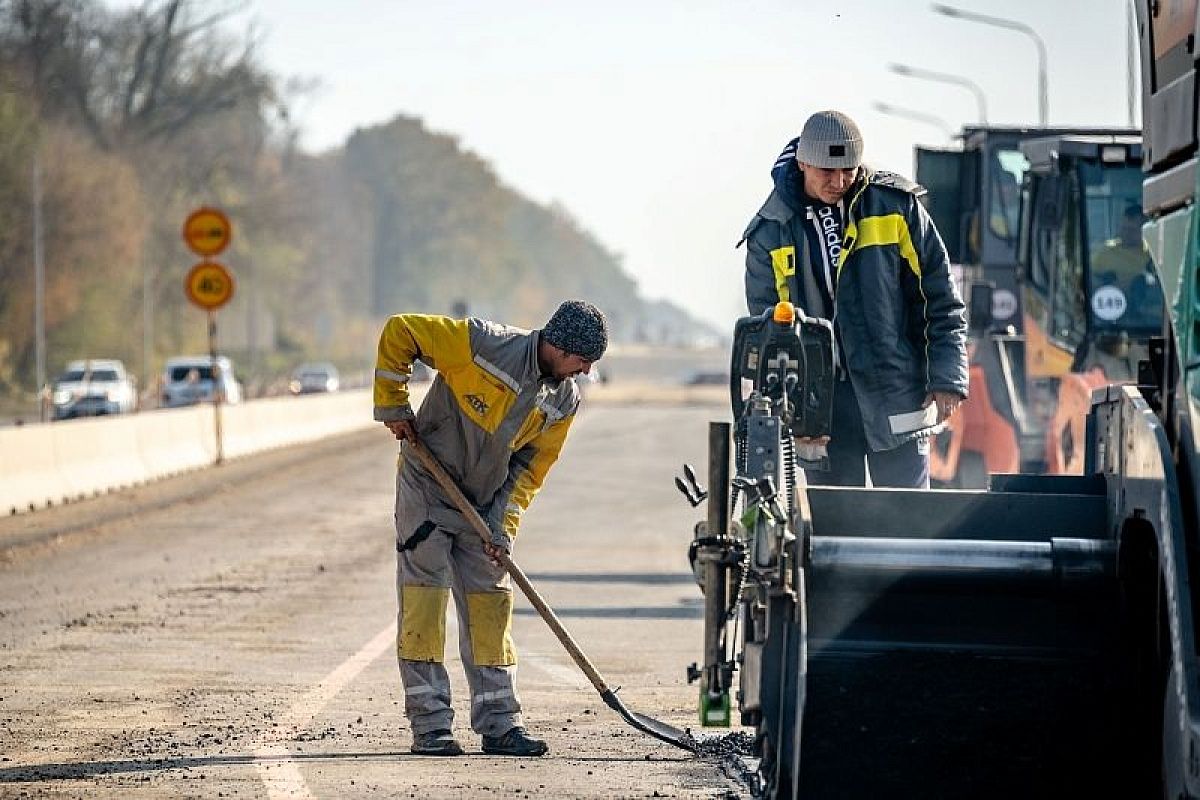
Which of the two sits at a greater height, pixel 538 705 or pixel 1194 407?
pixel 1194 407

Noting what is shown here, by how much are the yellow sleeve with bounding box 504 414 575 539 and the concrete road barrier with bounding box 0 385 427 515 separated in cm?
1224

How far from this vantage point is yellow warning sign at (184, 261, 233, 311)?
2932 cm

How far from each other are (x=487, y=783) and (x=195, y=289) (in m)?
22.3

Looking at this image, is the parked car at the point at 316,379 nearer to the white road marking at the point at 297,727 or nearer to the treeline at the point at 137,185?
the treeline at the point at 137,185

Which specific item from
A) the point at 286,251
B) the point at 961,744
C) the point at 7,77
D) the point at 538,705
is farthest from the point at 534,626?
the point at 286,251

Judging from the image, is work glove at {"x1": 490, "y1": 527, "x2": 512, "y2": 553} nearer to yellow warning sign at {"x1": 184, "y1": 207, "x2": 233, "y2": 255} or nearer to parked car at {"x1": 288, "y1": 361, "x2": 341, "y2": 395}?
yellow warning sign at {"x1": 184, "y1": 207, "x2": 233, "y2": 255}

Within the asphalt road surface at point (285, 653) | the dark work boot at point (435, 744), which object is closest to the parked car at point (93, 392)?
the asphalt road surface at point (285, 653)

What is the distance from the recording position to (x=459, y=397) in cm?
857

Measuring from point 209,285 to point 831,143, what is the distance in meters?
22.4

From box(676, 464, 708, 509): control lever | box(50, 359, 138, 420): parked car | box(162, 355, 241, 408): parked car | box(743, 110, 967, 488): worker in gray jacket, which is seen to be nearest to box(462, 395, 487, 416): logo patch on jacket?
box(743, 110, 967, 488): worker in gray jacket

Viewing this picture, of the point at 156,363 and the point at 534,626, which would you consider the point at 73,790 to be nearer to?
the point at 534,626

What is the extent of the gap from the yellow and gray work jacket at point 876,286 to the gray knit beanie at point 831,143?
0.61 feet

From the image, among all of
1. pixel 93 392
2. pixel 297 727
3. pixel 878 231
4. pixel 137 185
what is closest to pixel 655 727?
pixel 297 727

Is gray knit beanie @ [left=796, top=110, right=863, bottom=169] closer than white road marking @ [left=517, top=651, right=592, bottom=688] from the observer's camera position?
Yes
